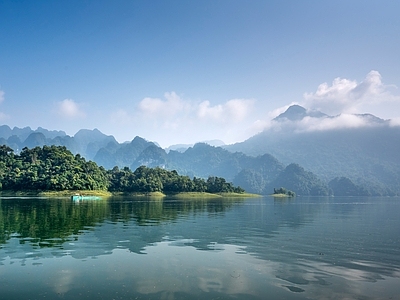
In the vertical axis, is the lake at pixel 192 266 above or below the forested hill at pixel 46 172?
below

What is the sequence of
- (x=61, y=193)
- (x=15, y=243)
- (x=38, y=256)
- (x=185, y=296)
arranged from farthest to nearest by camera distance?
(x=61, y=193), (x=15, y=243), (x=38, y=256), (x=185, y=296)

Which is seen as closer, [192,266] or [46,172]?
[192,266]

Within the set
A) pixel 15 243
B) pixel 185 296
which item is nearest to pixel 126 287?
pixel 185 296

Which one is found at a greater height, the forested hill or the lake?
the forested hill

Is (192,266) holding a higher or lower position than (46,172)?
lower

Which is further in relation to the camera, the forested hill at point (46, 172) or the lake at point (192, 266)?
the forested hill at point (46, 172)

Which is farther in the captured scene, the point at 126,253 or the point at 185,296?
the point at 126,253

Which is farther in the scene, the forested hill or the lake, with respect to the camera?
the forested hill

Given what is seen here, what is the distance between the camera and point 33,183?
15275cm

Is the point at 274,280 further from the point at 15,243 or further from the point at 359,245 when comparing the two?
the point at 15,243

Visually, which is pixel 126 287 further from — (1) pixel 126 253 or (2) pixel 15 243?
(2) pixel 15 243

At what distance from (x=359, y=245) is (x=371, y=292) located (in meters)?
17.1

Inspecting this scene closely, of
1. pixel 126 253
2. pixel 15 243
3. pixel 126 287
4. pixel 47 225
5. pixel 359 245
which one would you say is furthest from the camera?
pixel 47 225

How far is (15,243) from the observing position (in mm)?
29672
